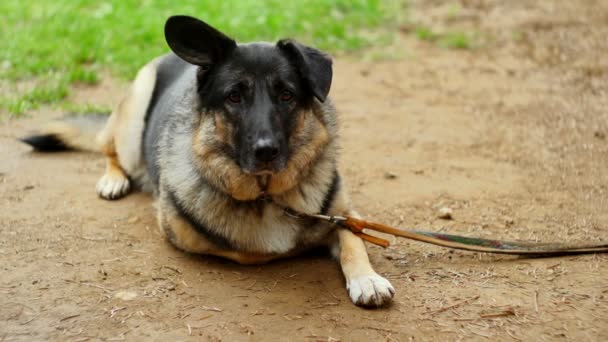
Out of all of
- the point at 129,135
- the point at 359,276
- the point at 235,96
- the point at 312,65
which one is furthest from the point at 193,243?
the point at 129,135

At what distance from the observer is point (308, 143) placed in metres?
4.16

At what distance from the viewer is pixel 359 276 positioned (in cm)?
392

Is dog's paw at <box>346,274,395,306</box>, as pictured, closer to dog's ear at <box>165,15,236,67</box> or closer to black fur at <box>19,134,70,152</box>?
dog's ear at <box>165,15,236,67</box>

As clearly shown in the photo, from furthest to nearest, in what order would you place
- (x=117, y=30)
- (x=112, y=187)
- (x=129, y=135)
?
(x=117, y=30), (x=129, y=135), (x=112, y=187)

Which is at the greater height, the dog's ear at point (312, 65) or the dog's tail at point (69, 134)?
the dog's ear at point (312, 65)

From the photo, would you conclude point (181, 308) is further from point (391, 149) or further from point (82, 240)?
point (391, 149)

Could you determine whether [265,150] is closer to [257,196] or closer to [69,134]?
[257,196]

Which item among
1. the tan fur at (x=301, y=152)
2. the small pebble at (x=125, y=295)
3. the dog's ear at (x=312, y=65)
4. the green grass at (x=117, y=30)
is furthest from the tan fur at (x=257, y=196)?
the green grass at (x=117, y=30)

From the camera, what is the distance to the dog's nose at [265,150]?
3764 mm

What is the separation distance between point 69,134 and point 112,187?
3.22 ft

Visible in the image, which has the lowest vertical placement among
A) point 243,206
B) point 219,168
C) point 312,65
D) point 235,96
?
point 243,206

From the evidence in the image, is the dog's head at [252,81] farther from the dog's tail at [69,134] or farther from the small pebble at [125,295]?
the dog's tail at [69,134]

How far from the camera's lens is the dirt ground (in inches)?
141

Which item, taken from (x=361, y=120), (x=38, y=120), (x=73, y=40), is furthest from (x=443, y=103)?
(x=73, y=40)
